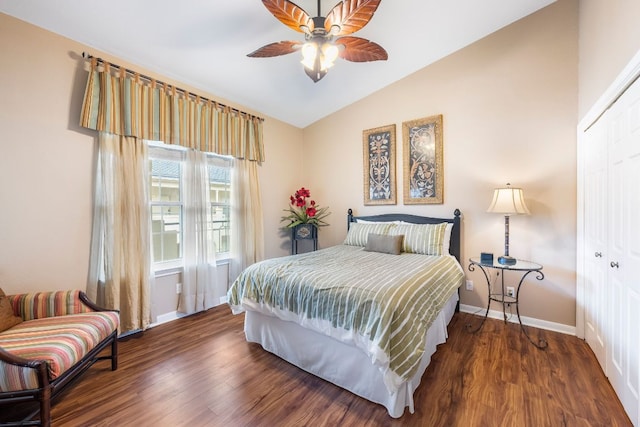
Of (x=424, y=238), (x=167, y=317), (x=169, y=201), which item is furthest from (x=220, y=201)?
(x=424, y=238)

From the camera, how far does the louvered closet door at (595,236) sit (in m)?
1.95

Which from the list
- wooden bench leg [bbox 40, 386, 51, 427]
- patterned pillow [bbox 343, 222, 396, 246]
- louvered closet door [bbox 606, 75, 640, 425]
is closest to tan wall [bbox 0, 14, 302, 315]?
wooden bench leg [bbox 40, 386, 51, 427]

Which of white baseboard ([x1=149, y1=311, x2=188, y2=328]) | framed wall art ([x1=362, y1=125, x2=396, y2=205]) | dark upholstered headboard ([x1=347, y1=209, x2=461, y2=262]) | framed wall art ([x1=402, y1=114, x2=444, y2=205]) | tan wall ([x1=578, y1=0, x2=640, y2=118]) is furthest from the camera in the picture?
framed wall art ([x1=362, y1=125, x2=396, y2=205])

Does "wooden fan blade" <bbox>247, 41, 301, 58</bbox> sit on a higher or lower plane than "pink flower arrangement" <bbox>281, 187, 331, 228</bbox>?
higher

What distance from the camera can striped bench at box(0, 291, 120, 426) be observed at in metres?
1.36

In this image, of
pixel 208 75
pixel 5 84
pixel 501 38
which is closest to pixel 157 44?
pixel 208 75

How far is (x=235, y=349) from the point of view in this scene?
7.72 ft

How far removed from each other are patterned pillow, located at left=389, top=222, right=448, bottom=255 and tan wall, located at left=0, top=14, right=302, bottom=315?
131 inches

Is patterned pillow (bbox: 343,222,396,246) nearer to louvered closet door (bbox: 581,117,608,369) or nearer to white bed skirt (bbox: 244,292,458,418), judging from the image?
white bed skirt (bbox: 244,292,458,418)

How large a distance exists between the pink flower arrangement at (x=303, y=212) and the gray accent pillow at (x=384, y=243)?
45.7 inches

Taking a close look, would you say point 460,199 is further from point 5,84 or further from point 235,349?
point 5,84

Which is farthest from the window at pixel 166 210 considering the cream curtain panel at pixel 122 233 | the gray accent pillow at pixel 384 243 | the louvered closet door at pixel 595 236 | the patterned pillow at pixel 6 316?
the louvered closet door at pixel 595 236

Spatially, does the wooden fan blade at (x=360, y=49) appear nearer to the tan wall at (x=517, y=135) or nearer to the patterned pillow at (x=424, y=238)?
the tan wall at (x=517, y=135)

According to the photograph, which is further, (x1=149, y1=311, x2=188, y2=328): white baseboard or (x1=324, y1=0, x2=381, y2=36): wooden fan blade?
(x1=149, y1=311, x2=188, y2=328): white baseboard
